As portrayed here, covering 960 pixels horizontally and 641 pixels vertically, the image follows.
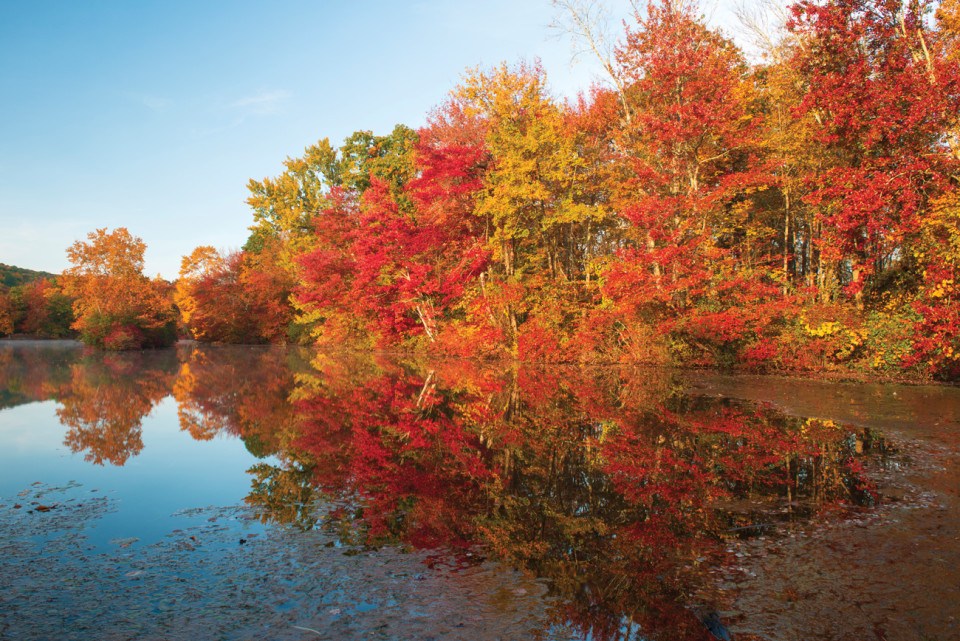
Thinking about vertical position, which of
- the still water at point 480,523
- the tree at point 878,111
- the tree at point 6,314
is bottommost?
the still water at point 480,523

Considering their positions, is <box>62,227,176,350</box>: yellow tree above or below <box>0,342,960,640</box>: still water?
above

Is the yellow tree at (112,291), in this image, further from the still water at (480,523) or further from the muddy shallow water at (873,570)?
the muddy shallow water at (873,570)

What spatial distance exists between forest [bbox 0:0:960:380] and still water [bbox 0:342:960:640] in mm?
5466

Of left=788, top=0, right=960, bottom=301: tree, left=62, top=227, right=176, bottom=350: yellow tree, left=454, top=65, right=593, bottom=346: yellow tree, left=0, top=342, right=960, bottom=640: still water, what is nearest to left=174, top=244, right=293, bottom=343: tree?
left=62, top=227, right=176, bottom=350: yellow tree

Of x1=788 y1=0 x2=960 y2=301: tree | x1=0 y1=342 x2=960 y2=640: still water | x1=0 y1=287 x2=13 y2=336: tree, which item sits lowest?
x1=0 y1=342 x2=960 y2=640: still water

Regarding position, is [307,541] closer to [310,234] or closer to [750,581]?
[750,581]

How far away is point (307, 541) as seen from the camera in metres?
4.14

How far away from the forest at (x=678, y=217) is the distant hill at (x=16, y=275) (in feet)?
170

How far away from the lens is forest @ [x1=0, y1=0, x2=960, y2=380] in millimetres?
13320

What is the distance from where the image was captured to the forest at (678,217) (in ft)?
43.7

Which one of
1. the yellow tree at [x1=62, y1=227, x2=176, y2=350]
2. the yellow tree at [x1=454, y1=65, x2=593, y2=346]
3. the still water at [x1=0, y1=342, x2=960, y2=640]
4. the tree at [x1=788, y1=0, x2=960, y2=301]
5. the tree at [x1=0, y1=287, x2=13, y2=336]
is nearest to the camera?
the still water at [x1=0, y1=342, x2=960, y2=640]

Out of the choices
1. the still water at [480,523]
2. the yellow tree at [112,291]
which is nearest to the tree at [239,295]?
the yellow tree at [112,291]

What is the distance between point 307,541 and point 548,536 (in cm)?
192

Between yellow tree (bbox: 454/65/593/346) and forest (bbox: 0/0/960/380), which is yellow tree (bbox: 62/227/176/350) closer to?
forest (bbox: 0/0/960/380)
